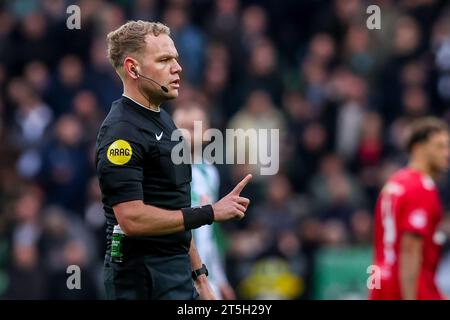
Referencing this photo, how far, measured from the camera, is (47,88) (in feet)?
43.5

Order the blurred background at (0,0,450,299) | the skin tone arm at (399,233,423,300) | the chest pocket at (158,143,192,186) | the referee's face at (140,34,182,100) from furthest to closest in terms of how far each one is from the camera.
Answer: the blurred background at (0,0,450,299) → the skin tone arm at (399,233,423,300) → the referee's face at (140,34,182,100) → the chest pocket at (158,143,192,186)

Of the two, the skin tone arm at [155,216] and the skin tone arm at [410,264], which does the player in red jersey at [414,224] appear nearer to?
the skin tone arm at [410,264]

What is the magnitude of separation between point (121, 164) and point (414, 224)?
8.22 feet

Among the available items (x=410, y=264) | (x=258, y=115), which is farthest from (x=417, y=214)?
(x=258, y=115)

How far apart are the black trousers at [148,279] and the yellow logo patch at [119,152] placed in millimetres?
497

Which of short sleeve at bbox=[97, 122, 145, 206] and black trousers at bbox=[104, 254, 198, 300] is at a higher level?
short sleeve at bbox=[97, 122, 145, 206]

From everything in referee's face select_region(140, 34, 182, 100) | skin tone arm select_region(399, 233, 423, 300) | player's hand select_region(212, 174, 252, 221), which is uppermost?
referee's face select_region(140, 34, 182, 100)

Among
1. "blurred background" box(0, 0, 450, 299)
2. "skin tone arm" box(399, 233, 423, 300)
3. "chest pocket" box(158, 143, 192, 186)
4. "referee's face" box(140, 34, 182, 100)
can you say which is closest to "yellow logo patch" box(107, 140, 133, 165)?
"chest pocket" box(158, 143, 192, 186)

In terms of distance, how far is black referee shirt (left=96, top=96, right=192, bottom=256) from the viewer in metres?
5.45

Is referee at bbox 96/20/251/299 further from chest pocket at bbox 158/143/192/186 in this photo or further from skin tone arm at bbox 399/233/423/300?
skin tone arm at bbox 399/233/423/300

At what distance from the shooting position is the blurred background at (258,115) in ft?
37.6

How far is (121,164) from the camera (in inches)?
214

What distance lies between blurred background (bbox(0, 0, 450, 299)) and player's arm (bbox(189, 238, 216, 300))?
16.6 feet
